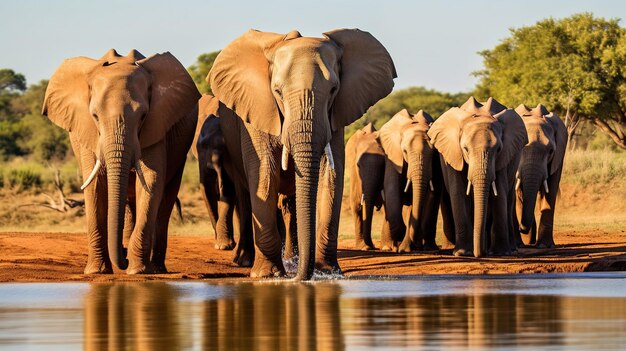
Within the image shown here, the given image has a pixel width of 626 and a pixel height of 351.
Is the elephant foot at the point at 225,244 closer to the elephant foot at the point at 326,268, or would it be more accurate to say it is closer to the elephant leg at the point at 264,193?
the elephant leg at the point at 264,193

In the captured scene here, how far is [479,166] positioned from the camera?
68.9 ft

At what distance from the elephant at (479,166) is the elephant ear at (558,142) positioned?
2.79 metres

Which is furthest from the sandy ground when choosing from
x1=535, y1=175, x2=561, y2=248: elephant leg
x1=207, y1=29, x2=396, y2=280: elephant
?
x1=207, y1=29, x2=396, y2=280: elephant

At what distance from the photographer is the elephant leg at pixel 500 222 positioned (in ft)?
70.6

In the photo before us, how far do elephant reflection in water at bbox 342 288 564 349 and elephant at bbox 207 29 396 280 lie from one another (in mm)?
2731

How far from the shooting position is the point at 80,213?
106 feet

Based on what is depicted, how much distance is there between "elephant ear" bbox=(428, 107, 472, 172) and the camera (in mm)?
21891

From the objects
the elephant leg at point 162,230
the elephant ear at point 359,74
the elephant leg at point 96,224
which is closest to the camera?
the elephant ear at point 359,74

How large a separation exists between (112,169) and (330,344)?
7.68 meters

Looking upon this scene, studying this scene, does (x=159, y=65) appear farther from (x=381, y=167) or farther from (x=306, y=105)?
(x=381, y=167)

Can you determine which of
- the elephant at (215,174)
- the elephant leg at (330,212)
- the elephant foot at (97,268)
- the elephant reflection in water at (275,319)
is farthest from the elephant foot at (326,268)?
the elephant at (215,174)

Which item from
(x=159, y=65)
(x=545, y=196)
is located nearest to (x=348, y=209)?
(x=545, y=196)

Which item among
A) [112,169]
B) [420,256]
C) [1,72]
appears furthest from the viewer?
[1,72]

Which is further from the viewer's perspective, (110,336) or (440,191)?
(440,191)
